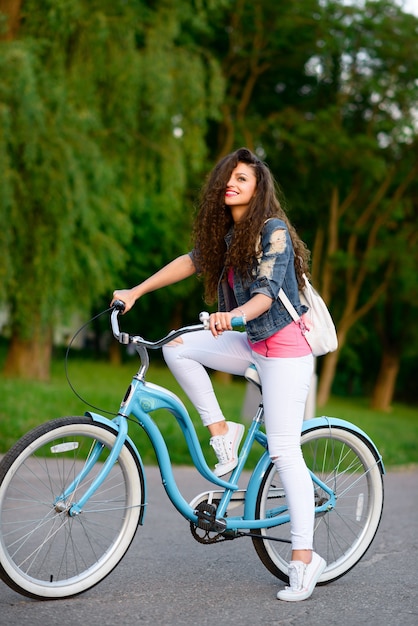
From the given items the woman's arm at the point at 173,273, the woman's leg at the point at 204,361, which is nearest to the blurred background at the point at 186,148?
the woman's arm at the point at 173,273

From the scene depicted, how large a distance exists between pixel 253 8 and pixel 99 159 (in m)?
11.6

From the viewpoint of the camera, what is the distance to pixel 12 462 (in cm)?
368

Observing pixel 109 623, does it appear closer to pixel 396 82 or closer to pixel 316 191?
pixel 396 82

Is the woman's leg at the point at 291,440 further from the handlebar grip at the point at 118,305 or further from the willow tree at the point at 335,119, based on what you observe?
the willow tree at the point at 335,119

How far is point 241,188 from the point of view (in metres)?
4.18

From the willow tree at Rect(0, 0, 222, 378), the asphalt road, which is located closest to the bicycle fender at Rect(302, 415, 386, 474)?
the asphalt road

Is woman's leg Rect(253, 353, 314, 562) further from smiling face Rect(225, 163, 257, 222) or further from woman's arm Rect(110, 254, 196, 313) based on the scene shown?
smiling face Rect(225, 163, 257, 222)

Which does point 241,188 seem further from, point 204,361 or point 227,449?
point 227,449

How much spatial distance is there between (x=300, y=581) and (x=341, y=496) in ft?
1.84

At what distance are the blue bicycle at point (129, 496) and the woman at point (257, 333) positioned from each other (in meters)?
0.12

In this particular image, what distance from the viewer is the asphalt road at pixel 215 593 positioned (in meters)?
3.71

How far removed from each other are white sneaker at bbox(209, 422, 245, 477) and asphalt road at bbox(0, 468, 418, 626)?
0.51m

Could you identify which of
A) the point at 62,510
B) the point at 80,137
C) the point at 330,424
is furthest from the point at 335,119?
the point at 62,510

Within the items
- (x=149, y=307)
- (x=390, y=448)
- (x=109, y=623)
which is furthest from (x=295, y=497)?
(x=149, y=307)
